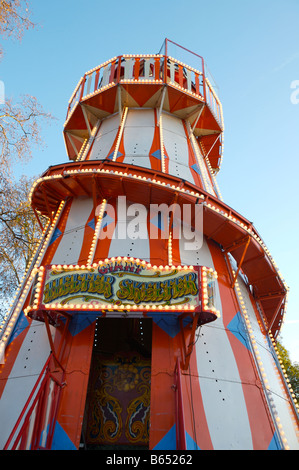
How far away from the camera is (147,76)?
15.0 meters

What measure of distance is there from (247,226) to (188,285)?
4.25 metres

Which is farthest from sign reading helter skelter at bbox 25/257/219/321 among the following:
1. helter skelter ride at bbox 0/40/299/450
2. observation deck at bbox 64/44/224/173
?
observation deck at bbox 64/44/224/173

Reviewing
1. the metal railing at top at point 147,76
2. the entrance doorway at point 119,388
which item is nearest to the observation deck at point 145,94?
the metal railing at top at point 147,76

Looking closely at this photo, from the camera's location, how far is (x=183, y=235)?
10.5m

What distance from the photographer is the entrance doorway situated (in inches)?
416

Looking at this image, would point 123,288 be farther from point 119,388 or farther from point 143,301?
point 119,388

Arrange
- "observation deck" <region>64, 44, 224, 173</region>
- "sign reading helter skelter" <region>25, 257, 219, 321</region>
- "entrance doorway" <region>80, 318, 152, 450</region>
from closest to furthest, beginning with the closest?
"sign reading helter skelter" <region>25, 257, 219, 321</region>, "entrance doorway" <region>80, 318, 152, 450</region>, "observation deck" <region>64, 44, 224, 173</region>

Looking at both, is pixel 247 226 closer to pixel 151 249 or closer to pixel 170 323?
pixel 151 249

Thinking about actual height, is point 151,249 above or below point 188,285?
above

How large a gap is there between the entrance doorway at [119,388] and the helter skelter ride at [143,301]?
4cm

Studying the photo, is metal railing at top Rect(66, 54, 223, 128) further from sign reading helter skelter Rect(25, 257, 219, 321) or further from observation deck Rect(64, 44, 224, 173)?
sign reading helter skelter Rect(25, 257, 219, 321)

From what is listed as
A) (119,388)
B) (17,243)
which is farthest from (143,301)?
(17,243)

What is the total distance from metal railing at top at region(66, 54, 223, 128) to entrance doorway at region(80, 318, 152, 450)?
998cm
